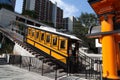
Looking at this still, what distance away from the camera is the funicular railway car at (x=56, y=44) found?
1727cm

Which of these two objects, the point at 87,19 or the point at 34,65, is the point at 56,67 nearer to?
the point at 34,65

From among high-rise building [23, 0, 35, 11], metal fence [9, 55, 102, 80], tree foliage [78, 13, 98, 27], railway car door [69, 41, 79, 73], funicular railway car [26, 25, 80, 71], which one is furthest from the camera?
high-rise building [23, 0, 35, 11]

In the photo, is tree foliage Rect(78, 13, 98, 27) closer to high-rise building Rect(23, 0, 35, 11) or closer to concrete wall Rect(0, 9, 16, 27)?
concrete wall Rect(0, 9, 16, 27)

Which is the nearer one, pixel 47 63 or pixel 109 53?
pixel 109 53

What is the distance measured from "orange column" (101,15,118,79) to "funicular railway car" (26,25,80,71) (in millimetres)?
10273

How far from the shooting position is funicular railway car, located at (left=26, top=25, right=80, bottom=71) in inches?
680

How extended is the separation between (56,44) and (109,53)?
11.9 m

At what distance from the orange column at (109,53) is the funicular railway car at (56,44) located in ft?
33.7

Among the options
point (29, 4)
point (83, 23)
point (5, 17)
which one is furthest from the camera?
point (29, 4)

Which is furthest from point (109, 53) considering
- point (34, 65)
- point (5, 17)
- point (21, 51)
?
point (5, 17)

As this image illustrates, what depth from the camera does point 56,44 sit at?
18.2 m

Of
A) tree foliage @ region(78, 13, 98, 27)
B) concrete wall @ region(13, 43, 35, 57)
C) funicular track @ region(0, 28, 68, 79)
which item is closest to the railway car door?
funicular track @ region(0, 28, 68, 79)

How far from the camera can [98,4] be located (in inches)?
275

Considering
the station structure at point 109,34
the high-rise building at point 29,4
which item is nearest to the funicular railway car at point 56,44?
the station structure at point 109,34
